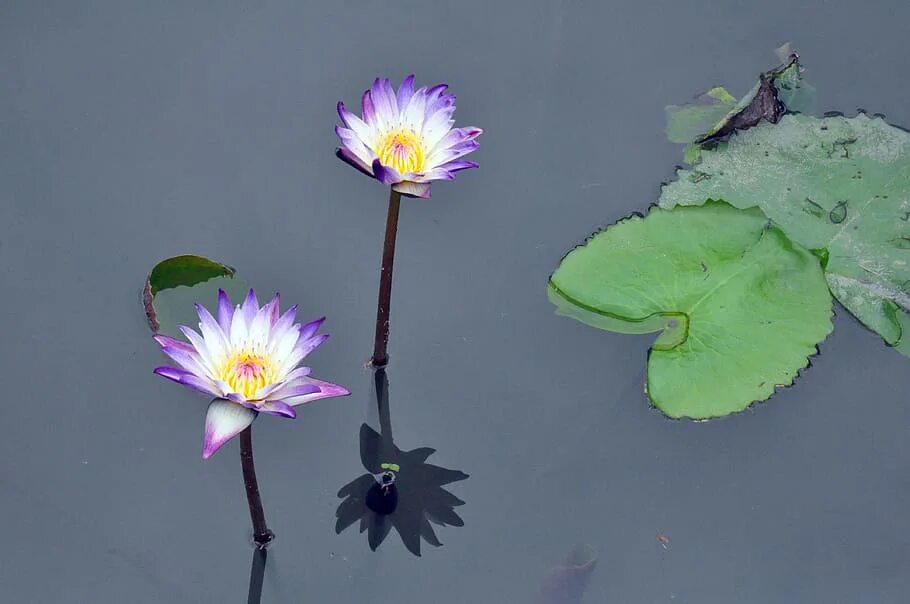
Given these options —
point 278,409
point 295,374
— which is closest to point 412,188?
point 295,374

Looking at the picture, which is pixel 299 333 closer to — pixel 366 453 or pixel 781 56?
pixel 366 453

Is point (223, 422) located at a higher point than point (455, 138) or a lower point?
A: lower

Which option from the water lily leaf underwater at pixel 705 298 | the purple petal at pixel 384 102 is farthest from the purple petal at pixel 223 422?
the water lily leaf underwater at pixel 705 298

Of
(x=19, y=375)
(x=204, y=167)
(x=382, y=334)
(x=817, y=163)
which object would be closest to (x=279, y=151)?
(x=204, y=167)

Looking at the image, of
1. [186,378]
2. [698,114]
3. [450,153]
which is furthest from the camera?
[698,114]

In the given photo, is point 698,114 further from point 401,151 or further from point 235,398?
point 235,398

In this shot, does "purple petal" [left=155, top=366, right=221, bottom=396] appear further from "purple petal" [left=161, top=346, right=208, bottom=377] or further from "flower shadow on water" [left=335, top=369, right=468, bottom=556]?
"flower shadow on water" [left=335, top=369, right=468, bottom=556]
